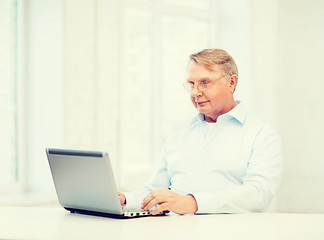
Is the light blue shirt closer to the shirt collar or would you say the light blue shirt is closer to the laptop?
the shirt collar

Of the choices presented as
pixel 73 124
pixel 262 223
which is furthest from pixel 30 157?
pixel 262 223

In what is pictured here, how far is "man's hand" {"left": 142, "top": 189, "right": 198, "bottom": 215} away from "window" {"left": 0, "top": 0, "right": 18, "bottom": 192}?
1.93 meters

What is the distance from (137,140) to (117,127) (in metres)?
0.72

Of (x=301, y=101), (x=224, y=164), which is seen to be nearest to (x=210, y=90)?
(x=224, y=164)

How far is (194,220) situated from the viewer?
179 cm

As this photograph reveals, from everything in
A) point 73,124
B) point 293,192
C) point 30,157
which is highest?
point 73,124

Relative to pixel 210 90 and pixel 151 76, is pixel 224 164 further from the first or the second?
pixel 151 76

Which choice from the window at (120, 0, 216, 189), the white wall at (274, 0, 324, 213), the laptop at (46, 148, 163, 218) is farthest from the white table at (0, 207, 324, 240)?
the white wall at (274, 0, 324, 213)

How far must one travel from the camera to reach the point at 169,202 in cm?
193

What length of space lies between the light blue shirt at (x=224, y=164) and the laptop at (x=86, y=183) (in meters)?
0.36

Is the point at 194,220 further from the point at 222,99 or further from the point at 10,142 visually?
the point at 10,142

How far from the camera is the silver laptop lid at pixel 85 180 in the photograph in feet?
5.63

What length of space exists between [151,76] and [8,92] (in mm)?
1423

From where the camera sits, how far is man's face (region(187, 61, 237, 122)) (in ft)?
8.14
